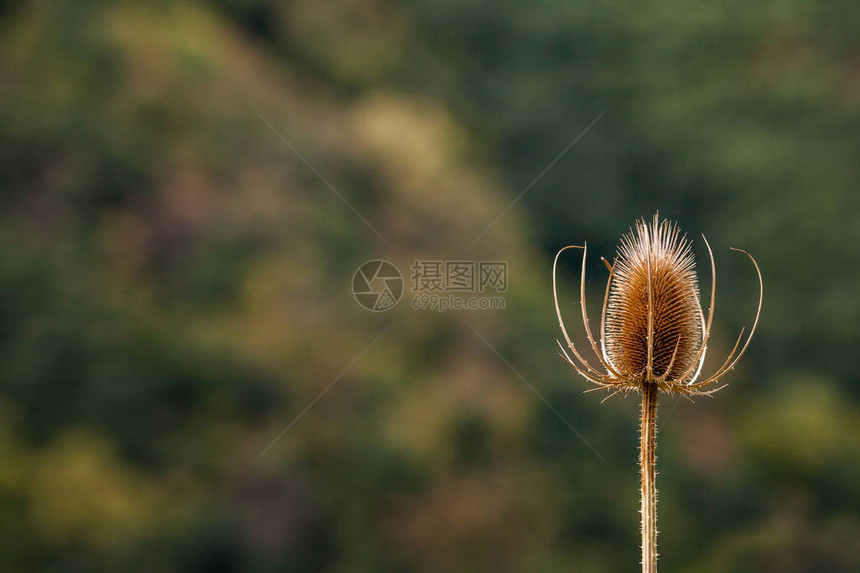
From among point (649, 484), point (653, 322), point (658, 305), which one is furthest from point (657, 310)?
point (649, 484)

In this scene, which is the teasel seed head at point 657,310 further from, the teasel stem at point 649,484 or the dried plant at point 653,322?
the teasel stem at point 649,484

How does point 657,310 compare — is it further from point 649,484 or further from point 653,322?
point 649,484

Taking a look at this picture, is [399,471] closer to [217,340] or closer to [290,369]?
[290,369]

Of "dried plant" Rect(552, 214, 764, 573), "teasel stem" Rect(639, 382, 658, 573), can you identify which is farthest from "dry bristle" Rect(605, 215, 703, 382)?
"teasel stem" Rect(639, 382, 658, 573)

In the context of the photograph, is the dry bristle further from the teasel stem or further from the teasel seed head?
the teasel stem

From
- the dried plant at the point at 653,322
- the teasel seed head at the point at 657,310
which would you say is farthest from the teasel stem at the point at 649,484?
the teasel seed head at the point at 657,310
